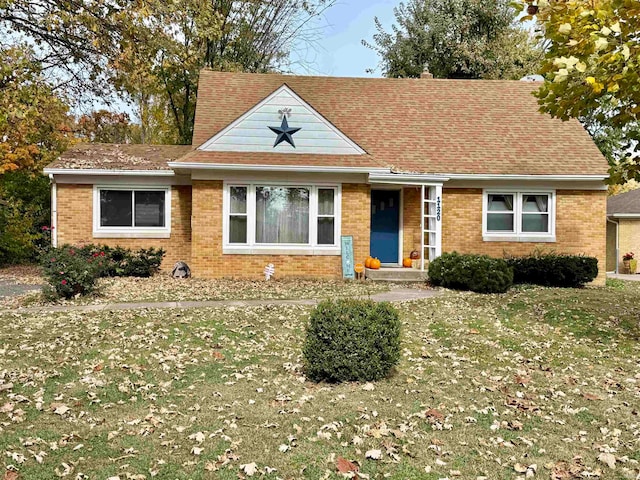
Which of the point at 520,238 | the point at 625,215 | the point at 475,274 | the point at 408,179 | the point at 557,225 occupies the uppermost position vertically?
the point at 408,179

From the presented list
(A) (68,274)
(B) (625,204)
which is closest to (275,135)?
(A) (68,274)

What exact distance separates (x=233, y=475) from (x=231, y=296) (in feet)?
26.4

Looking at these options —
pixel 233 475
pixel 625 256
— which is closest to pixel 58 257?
pixel 233 475

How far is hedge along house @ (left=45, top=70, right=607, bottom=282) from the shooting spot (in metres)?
15.2

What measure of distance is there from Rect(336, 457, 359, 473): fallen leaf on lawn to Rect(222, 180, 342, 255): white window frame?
10976 mm

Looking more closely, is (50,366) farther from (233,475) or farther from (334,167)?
(334,167)

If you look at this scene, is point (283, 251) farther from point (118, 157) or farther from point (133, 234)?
point (118, 157)

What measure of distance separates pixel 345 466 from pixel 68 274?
884cm

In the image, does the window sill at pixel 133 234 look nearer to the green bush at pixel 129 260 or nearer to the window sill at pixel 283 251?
the green bush at pixel 129 260

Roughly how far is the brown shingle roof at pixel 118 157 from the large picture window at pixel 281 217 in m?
3.00

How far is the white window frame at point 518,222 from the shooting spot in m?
16.8

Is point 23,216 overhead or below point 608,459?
overhead

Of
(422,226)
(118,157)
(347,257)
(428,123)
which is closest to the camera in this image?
(347,257)

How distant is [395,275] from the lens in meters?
15.0
